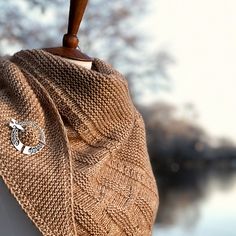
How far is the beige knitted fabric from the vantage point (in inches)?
33.3

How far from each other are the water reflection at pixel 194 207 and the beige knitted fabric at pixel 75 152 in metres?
2.60

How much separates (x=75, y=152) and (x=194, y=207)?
3.88 m

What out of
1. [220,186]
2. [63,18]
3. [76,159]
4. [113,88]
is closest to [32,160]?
[76,159]

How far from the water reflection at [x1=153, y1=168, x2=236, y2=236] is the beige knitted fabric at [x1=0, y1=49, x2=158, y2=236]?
2.60 m

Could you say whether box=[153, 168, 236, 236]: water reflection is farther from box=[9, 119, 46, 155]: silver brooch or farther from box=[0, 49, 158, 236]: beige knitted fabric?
box=[9, 119, 46, 155]: silver brooch

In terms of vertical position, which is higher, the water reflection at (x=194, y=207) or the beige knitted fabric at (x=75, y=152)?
the water reflection at (x=194, y=207)

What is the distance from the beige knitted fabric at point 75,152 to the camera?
845 mm

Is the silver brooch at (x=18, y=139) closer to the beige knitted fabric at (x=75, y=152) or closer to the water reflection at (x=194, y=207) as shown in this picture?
the beige knitted fabric at (x=75, y=152)

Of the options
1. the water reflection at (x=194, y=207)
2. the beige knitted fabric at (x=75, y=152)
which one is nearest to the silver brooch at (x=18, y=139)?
the beige knitted fabric at (x=75, y=152)

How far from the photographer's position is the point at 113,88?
964mm

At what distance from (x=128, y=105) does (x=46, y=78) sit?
0.16 meters

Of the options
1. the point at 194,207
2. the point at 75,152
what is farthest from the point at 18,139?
the point at 194,207

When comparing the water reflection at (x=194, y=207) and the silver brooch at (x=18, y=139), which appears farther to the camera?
the water reflection at (x=194, y=207)

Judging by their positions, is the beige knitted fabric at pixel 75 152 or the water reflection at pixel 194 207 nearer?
the beige knitted fabric at pixel 75 152
